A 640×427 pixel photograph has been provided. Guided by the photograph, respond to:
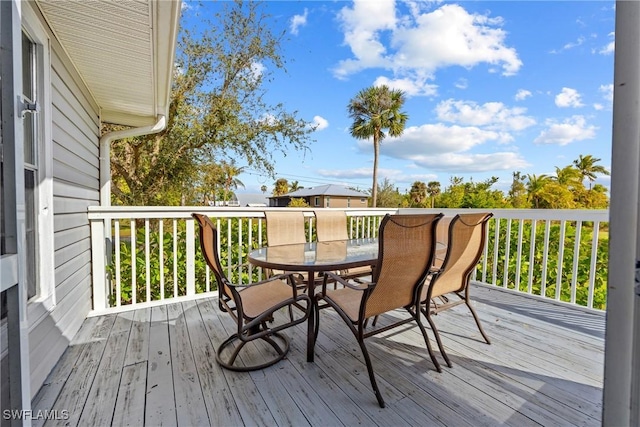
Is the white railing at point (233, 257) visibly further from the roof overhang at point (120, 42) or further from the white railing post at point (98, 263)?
the roof overhang at point (120, 42)

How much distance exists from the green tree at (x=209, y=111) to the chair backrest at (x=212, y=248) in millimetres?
5435

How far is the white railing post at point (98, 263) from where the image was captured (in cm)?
314

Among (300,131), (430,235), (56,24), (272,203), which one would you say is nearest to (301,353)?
(430,235)

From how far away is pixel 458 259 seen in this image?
7.74ft

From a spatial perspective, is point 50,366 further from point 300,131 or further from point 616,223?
point 300,131

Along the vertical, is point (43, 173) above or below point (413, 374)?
above

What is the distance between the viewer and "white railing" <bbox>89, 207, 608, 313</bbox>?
125 inches

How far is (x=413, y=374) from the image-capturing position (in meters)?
2.04

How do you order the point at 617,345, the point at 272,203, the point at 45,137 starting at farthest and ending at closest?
the point at 272,203, the point at 45,137, the point at 617,345

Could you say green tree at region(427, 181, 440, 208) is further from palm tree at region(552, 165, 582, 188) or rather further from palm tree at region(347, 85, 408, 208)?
palm tree at region(347, 85, 408, 208)

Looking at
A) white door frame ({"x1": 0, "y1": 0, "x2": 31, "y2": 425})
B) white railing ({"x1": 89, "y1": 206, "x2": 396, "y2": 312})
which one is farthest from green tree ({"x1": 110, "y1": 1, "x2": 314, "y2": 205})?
white door frame ({"x1": 0, "y1": 0, "x2": 31, "y2": 425})

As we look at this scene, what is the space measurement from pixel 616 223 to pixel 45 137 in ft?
10.3

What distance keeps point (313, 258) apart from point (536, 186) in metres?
24.7

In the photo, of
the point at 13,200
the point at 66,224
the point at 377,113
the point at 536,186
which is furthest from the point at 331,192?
the point at 13,200
